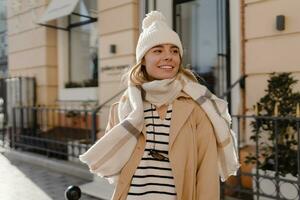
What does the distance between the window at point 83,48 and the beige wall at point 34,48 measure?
20.0 inches

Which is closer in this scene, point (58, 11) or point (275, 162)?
point (275, 162)

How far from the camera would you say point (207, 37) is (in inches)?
270

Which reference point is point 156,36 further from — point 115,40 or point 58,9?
point 58,9

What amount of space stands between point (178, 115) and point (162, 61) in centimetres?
31

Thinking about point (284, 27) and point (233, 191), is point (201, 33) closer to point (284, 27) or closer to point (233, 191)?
point (284, 27)

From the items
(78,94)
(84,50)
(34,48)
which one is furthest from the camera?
(34,48)

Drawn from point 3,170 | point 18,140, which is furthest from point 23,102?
point 3,170

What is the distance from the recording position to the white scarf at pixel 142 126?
2035mm

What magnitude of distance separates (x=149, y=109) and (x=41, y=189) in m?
4.36

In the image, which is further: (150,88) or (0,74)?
(0,74)

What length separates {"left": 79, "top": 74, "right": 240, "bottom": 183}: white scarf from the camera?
2035 mm

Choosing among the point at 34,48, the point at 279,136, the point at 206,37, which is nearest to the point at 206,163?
the point at 279,136

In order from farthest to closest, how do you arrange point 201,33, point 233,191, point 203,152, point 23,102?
point 23,102 < point 201,33 < point 233,191 < point 203,152

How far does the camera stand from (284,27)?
4898 millimetres
